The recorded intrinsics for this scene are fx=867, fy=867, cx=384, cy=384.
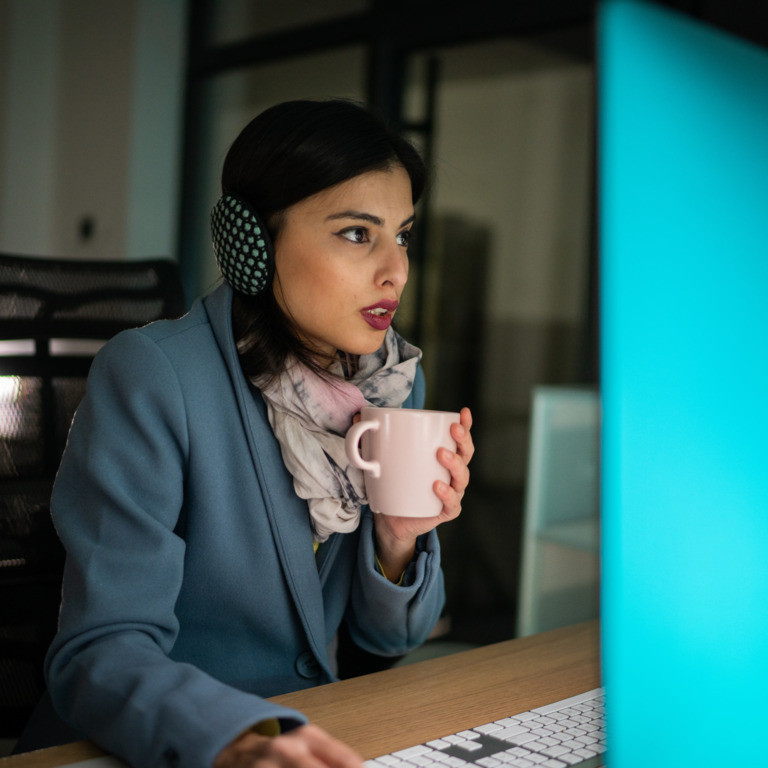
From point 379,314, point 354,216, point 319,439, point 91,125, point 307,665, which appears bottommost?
point 307,665

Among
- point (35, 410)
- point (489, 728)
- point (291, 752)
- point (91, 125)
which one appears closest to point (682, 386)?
point (291, 752)

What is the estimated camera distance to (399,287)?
98cm

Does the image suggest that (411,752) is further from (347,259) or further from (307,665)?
(347,259)

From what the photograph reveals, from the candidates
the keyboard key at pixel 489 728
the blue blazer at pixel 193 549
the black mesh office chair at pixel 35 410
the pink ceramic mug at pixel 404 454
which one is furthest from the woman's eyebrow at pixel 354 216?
the keyboard key at pixel 489 728

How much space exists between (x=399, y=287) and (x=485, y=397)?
8.58 feet

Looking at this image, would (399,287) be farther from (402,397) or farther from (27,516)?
(27,516)

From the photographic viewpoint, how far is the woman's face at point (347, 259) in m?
0.95

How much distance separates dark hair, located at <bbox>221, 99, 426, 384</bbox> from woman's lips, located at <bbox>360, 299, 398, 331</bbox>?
0.27 feet

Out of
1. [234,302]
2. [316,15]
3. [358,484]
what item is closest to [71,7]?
Answer: [316,15]

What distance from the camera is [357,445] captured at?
2.53 feet

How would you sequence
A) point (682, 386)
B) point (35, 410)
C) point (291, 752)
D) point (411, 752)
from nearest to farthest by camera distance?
point (682, 386), point (291, 752), point (411, 752), point (35, 410)

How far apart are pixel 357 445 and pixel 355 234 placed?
11.4 inches

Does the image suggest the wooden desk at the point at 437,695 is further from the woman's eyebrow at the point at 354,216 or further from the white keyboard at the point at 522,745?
the woman's eyebrow at the point at 354,216

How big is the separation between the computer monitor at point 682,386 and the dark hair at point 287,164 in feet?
1.97
